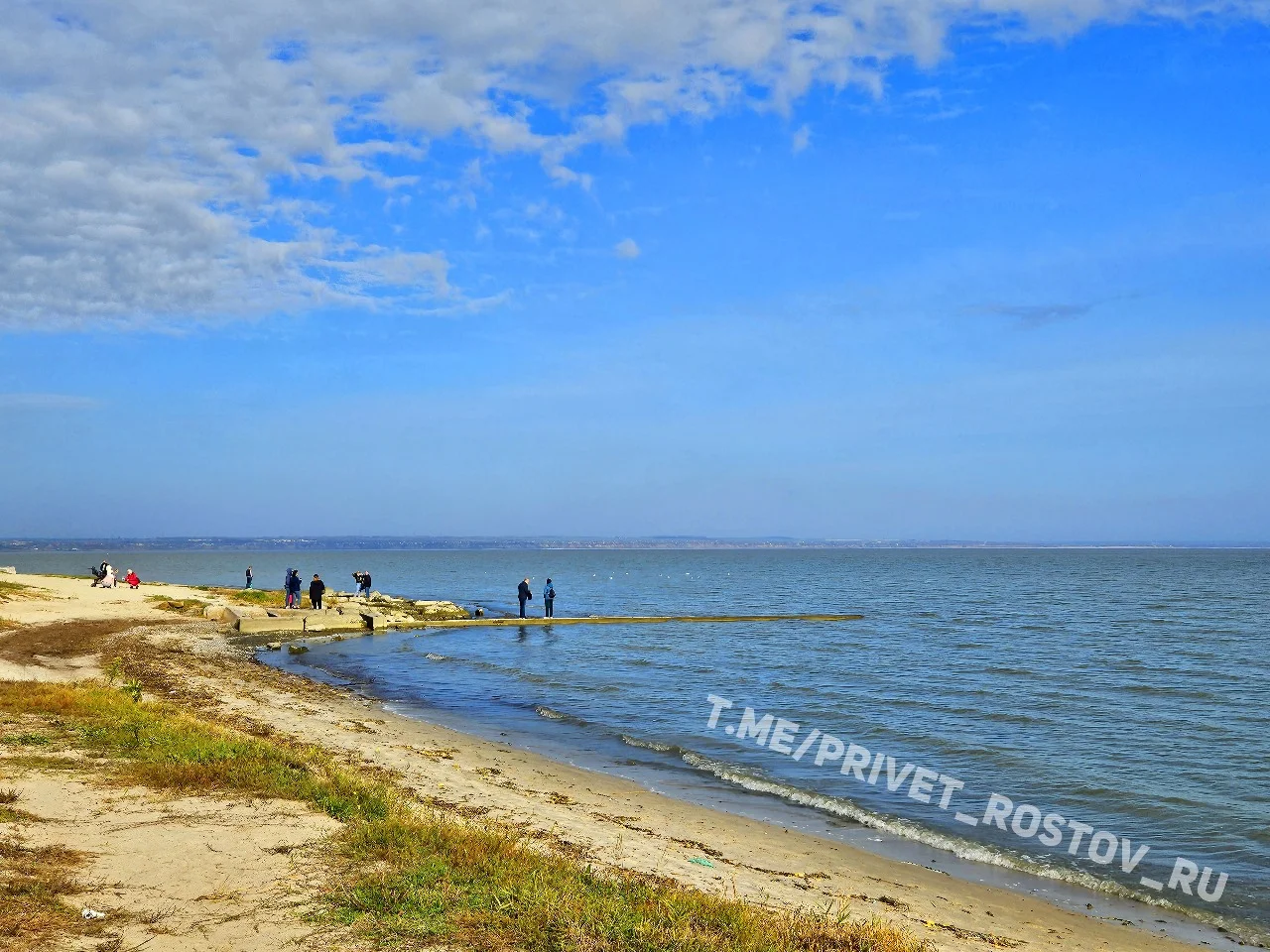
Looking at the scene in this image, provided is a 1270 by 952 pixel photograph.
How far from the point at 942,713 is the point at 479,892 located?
1752cm

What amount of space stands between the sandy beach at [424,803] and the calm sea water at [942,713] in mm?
1727

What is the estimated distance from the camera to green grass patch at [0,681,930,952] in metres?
7.06

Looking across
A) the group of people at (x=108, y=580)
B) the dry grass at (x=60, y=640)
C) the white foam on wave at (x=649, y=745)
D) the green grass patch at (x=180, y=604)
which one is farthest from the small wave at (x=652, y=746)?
the group of people at (x=108, y=580)

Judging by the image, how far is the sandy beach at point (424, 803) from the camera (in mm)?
7676

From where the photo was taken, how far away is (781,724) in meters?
21.5

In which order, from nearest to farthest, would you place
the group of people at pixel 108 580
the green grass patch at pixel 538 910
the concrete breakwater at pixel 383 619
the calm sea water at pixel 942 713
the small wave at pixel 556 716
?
the green grass patch at pixel 538 910
the calm sea water at pixel 942 713
the small wave at pixel 556 716
the concrete breakwater at pixel 383 619
the group of people at pixel 108 580

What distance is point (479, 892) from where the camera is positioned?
25.8 feet

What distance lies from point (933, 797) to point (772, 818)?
316 cm

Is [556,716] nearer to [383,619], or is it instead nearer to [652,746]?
[652,746]

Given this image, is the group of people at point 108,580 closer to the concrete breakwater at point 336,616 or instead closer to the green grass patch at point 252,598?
the green grass patch at point 252,598

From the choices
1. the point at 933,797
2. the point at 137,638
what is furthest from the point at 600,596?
the point at 933,797

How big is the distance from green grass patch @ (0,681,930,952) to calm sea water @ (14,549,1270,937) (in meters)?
6.21

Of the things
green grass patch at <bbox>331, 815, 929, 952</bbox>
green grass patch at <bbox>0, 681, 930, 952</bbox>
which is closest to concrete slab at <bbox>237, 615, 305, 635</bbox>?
green grass patch at <bbox>0, 681, 930, 952</bbox>

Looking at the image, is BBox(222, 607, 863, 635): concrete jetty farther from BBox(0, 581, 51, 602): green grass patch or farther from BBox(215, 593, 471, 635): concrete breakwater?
BBox(0, 581, 51, 602): green grass patch
